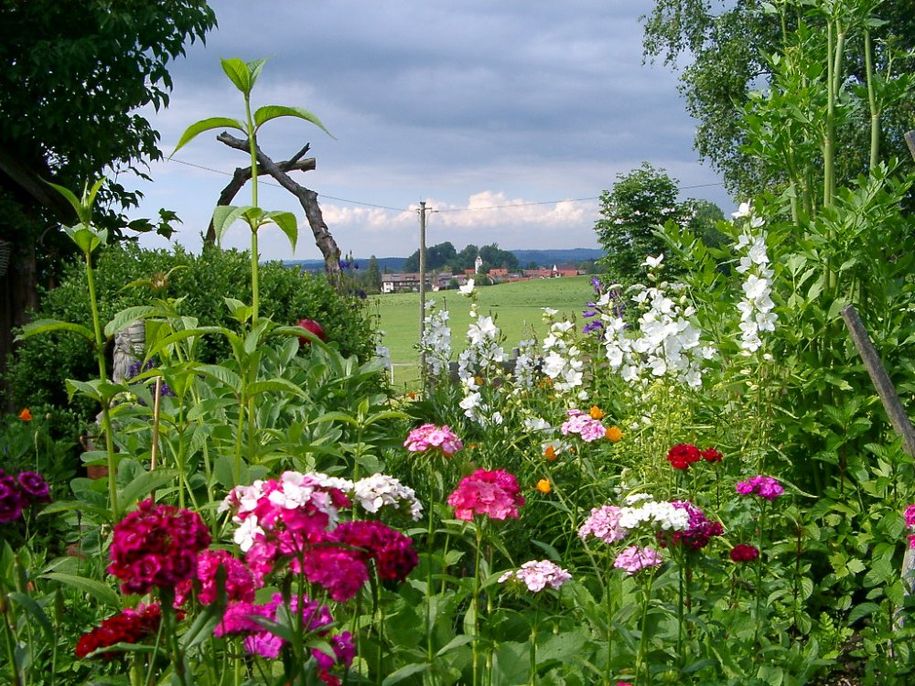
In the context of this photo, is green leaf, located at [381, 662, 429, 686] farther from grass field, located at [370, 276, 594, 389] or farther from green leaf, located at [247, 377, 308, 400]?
grass field, located at [370, 276, 594, 389]

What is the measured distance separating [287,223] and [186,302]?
131 inches

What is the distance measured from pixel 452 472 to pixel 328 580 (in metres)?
2.41

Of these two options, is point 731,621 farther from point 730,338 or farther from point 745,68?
point 745,68

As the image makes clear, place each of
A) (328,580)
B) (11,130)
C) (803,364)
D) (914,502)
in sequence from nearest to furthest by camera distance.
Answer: (328,580)
(914,502)
(803,364)
(11,130)

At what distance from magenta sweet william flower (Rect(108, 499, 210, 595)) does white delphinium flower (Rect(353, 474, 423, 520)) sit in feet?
1.44

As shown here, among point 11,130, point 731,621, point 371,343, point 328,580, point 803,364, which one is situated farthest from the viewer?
point 11,130

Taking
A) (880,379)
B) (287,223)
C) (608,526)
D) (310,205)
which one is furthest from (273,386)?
(310,205)

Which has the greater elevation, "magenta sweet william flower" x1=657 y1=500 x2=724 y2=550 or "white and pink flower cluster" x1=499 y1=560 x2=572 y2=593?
"magenta sweet william flower" x1=657 y1=500 x2=724 y2=550

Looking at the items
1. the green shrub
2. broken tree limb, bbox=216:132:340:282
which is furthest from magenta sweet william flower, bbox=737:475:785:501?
broken tree limb, bbox=216:132:340:282

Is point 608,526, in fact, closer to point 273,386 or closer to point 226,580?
point 273,386

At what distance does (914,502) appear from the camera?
3367mm

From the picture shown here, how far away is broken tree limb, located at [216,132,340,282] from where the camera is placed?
24.5 ft

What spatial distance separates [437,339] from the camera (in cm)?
477

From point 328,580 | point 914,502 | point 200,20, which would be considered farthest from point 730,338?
point 200,20
